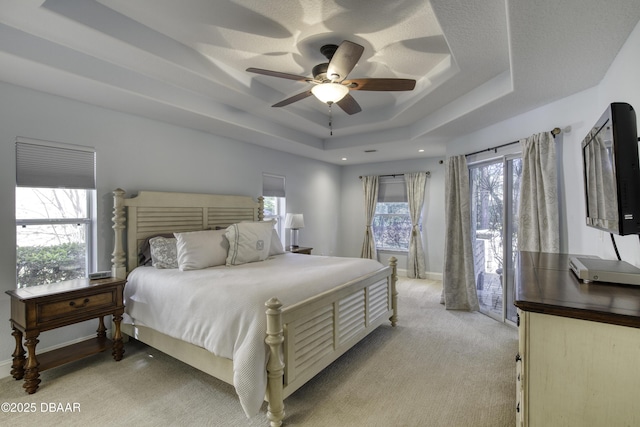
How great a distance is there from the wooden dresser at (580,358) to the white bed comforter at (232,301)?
1.39m

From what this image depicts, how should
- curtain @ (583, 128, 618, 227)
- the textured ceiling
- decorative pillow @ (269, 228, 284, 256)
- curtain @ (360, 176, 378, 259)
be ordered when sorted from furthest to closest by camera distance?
curtain @ (360, 176, 378, 259) → decorative pillow @ (269, 228, 284, 256) → the textured ceiling → curtain @ (583, 128, 618, 227)

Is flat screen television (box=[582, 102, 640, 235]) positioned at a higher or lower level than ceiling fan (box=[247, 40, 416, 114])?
lower

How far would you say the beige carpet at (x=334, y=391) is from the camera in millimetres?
1980

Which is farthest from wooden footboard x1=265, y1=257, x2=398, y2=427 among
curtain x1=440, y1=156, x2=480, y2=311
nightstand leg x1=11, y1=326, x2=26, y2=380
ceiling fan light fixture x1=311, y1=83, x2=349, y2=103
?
nightstand leg x1=11, y1=326, x2=26, y2=380

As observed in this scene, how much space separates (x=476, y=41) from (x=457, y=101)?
128cm

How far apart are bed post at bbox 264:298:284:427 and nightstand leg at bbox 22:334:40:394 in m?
1.85

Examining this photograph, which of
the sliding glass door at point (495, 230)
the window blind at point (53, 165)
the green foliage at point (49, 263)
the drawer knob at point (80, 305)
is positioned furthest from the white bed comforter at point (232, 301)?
the sliding glass door at point (495, 230)

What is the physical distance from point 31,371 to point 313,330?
6.98 feet

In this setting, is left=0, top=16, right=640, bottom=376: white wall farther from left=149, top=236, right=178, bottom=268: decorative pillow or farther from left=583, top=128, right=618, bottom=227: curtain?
left=149, top=236, right=178, bottom=268: decorative pillow

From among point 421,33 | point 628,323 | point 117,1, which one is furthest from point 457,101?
point 117,1

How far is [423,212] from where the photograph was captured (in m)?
5.98

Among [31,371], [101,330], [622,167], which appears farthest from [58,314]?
[622,167]

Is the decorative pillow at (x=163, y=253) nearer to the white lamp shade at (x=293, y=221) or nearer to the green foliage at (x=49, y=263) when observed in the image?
the green foliage at (x=49, y=263)

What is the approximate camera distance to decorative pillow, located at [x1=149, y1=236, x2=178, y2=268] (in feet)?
9.89
